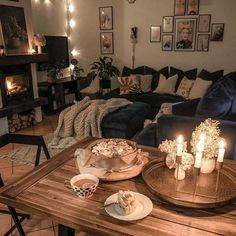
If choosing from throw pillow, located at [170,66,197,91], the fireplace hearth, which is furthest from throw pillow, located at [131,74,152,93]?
the fireplace hearth

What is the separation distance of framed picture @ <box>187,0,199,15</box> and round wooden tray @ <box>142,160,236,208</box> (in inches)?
166

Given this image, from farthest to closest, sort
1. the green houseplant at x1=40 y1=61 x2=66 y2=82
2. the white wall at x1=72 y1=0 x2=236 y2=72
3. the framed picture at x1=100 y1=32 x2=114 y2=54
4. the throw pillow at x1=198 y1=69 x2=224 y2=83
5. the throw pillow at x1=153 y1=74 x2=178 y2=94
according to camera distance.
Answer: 1. the framed picture at x1=100 y1=32 x2=114 y2=54
2. the green houseplant at x1=40 y1=61 x2=66 y2=82
3. the throw pillow at x1=153 y1=74 x2=178 y2=94
4. the white wall at x1=72 y1=0 x2=236 y2=72
5. the throw pillow at x1=198 y1=69 x2=224 y2=83

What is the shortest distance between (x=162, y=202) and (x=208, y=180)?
0.97 ft

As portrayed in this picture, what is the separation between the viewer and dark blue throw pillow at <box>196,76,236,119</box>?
2.39 metres

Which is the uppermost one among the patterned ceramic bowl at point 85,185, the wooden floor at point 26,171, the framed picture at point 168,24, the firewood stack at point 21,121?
the framed picture at point 168,24

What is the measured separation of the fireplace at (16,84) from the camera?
4.02 metres

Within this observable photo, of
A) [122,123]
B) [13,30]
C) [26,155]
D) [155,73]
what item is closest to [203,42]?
[155,73]

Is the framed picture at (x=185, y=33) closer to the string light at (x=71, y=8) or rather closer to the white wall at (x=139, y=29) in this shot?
the white wall at (x=139, y=29)

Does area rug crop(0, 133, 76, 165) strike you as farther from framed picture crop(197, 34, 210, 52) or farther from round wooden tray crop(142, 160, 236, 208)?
framed picture crop(197, 34, 210, 52)

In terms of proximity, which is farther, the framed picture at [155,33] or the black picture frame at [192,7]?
the framed picture at [155,33]

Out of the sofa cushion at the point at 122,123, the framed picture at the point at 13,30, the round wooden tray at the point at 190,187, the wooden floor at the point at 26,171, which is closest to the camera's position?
the round wooden tray at the point at 190,187

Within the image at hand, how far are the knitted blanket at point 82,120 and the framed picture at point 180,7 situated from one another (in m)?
2.44

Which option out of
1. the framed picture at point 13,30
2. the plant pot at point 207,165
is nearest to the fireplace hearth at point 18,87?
the framed picture at point 13,30

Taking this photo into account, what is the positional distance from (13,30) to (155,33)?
277cm
